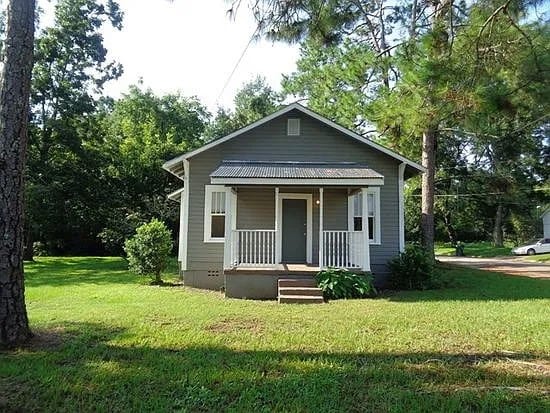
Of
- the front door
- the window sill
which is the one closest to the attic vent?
the front door

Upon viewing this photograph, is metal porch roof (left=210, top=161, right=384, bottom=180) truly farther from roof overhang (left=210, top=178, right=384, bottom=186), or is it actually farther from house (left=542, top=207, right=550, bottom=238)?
house (left=542, top=207, right=550, bottom=238)

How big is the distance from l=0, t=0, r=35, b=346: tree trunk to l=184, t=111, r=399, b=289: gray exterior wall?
6789 mm

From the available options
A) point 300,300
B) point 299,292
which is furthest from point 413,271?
point 300,300

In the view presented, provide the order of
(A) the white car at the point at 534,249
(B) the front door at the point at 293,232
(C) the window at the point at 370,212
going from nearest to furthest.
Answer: (C) the window at the point at 370,212 < (B) the front door at the point at 293,232 < (A) the white car at the point at 534,249

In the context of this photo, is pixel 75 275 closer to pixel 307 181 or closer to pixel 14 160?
pixel 307 181

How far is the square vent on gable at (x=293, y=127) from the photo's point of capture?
41.4 ft

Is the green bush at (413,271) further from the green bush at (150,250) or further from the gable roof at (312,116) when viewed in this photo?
the green bush at (150,250)

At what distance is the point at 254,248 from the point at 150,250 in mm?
3271

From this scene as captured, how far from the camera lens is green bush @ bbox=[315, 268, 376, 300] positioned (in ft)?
32.7

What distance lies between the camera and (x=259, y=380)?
416 centimetres

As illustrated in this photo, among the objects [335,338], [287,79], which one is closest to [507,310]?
[335,338]

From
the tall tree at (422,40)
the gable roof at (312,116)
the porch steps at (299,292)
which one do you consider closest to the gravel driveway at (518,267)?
the gable roof at (312,116)

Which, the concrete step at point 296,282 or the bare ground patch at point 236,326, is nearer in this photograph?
the bare ground patch at point 236,326

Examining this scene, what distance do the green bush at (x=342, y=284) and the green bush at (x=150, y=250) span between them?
4.85 metres
